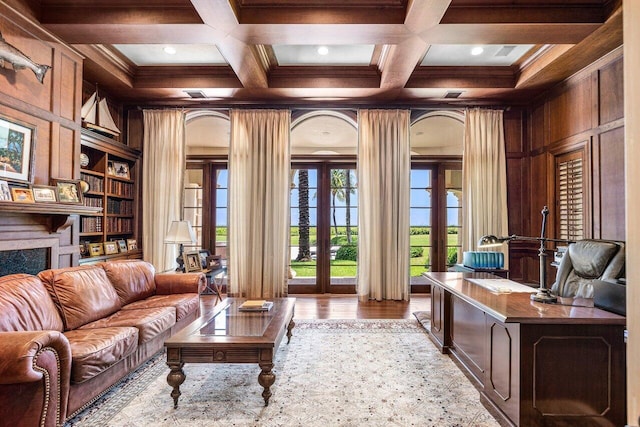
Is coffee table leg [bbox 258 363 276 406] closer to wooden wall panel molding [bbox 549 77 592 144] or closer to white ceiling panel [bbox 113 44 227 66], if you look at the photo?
white ceiling panel [bbox 113 44 227 66]

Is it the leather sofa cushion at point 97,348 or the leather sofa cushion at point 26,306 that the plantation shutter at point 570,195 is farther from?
the leather sofa cushion at point 26,306

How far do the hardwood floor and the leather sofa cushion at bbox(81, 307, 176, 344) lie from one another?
176 centimetres

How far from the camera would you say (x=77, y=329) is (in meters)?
2.65

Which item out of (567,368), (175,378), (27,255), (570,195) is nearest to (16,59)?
(27,255)

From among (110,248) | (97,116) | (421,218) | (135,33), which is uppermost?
(135,33)

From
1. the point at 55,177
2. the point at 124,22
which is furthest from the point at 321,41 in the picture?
the point at 55,177

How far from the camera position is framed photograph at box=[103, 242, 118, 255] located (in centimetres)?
457

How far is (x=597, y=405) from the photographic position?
185 cm

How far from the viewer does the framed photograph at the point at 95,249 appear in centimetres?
436

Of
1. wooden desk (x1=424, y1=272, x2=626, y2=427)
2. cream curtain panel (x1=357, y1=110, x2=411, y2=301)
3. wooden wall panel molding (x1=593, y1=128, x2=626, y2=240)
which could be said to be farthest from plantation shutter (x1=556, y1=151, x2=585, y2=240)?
wooden desk (x1=424, y1=272, x2=626, y2=427)

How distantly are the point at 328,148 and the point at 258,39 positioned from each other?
2788 millimetres

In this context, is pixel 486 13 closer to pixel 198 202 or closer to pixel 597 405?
pixel 597 405

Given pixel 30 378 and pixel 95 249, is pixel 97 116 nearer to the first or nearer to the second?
pixel 95 249

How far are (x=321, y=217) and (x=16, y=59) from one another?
4238 millimetres
